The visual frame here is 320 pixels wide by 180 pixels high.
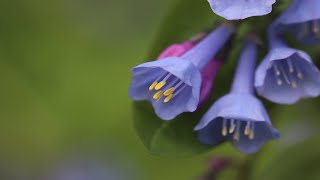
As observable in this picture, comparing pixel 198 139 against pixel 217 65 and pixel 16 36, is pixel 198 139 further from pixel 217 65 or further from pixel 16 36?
pixel 16 36

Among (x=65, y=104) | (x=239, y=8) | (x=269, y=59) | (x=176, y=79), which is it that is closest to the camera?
(x=239, y=8)

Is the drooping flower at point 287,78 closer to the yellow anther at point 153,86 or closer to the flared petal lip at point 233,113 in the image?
the flared petal lip at point 233,113

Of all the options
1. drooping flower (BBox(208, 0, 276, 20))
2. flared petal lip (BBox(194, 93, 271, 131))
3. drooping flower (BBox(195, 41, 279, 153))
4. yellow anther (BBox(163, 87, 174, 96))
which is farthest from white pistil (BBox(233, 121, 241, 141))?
drooping flower (BBox(208, 0, 276, 20))

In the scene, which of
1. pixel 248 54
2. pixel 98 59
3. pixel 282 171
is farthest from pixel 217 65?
pixel 98 59

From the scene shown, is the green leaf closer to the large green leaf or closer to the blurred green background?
the large green leaf

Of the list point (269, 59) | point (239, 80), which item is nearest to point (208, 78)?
point (239, 80)

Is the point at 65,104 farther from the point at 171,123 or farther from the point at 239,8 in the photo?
the point at 239,8

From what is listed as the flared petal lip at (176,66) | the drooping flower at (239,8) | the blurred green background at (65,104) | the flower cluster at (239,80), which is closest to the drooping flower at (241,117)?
the flower cluster at (239,80)
